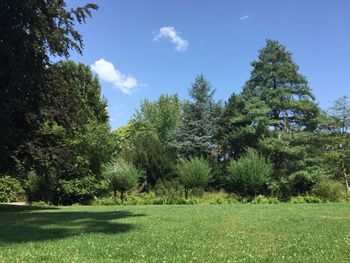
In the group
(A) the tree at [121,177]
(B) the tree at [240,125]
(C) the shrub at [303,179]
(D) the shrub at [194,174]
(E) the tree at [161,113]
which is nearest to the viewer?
(D) the shrub at [194,174]

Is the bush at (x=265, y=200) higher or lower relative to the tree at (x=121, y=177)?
lower

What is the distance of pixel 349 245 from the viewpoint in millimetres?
8914

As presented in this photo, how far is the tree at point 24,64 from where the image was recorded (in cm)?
1727

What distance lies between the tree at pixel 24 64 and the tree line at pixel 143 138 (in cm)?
5

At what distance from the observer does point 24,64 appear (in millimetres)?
17781

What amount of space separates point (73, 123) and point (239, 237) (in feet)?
42.4

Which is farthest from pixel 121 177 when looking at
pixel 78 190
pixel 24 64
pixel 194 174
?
pixel 24 64

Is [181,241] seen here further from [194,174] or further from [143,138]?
[143,138]

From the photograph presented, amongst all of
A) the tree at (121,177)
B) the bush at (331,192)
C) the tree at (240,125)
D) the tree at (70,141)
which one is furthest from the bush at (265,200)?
the tree at (70,141)

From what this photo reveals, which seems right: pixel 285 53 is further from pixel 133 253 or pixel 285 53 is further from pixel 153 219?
pixel 133 253

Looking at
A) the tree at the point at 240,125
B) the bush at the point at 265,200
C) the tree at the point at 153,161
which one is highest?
the tree at the point at 240,125

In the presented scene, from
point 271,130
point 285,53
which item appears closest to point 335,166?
point 271,130

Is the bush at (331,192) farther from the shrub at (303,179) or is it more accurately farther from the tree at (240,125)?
the tree at (240,125)

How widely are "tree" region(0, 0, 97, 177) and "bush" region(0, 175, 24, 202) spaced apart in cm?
1565
